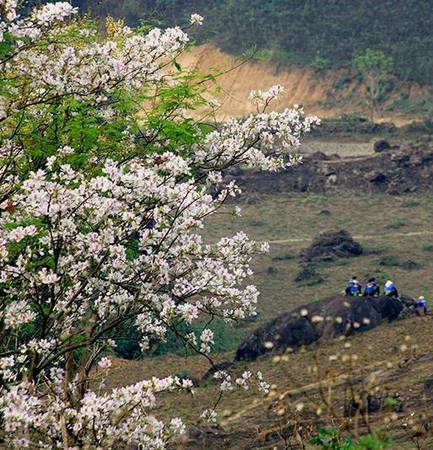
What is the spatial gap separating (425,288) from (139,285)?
2877cm

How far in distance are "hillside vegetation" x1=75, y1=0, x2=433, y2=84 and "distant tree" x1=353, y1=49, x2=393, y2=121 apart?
146 cm

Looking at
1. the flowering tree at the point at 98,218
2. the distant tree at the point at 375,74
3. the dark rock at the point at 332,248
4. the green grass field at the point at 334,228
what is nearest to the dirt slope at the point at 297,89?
the distant tree at the point at 375,74

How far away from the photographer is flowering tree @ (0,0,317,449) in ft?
36.0

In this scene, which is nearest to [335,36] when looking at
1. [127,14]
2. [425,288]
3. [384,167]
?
[127,14]

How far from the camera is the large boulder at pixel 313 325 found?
2961 centimetres

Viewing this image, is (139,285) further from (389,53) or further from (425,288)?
(389,53)

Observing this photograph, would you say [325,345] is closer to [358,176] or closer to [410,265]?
[410,265]

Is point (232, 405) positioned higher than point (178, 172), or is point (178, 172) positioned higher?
point (178, 172)

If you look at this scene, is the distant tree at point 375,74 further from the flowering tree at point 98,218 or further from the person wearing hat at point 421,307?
the flowering tree at point 98,218

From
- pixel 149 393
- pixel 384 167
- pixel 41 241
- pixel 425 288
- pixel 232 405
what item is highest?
pixel 41 241

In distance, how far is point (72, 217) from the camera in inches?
436

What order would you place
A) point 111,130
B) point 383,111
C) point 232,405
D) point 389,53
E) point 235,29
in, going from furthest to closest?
point 235,29 → point 389,53 → point 383,111 → point 232,405 → point 111,130

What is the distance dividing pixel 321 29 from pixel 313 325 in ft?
234

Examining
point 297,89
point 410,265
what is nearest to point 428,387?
point 410,265
